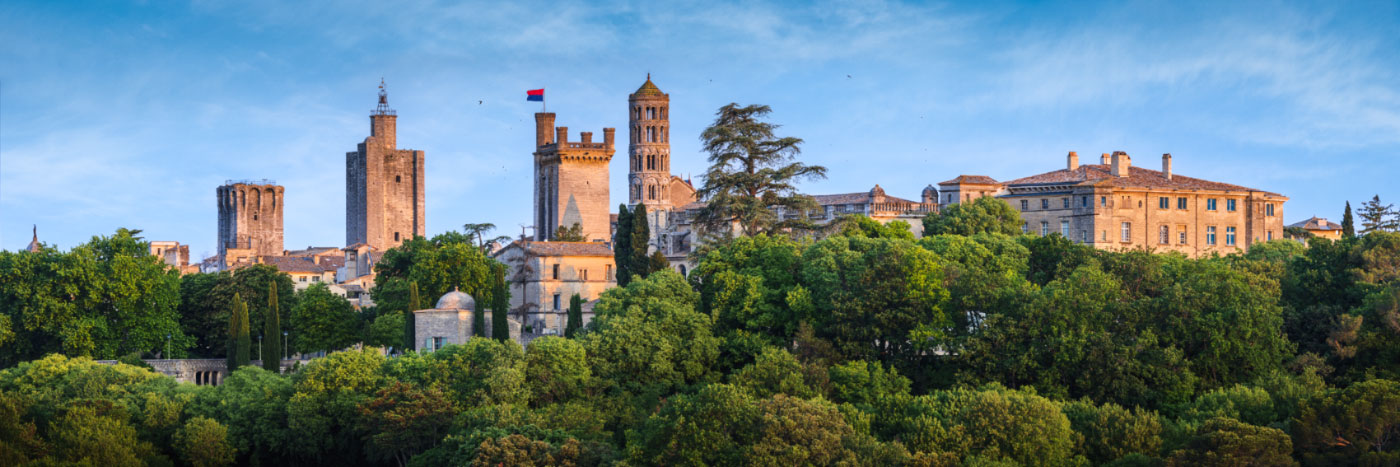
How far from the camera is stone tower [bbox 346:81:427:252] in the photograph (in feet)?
374

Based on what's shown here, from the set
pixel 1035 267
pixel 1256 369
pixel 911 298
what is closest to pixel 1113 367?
pixel 1256 369

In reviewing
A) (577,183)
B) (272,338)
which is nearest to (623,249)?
(272,338)

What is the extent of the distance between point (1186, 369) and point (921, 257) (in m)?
8.44

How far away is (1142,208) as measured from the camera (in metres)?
65.8

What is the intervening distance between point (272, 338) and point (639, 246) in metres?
15.4

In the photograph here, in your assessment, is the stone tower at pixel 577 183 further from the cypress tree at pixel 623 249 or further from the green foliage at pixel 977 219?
the green foliage at pixel 977 219

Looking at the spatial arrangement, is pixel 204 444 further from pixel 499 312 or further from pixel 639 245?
pixel 639 245

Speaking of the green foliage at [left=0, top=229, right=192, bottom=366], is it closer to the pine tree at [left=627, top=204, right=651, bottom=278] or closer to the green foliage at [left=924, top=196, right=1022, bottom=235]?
the pine tree at [left=627, top=204, right=651, bottom=278]

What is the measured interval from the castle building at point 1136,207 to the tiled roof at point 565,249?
15620 millimetres

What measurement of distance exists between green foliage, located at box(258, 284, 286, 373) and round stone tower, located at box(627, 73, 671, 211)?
36716 millimetres

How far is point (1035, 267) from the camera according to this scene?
166 feet

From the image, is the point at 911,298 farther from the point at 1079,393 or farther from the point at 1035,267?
the point at 1035,267

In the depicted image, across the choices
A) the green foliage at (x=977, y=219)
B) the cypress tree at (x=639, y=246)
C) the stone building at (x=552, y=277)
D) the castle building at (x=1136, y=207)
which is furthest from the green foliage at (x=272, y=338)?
the castle building at (x=1136, y=207)

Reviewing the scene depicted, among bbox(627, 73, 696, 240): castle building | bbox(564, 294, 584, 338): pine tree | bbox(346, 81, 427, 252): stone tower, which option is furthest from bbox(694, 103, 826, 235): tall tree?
bbox(346, 81, 427, 252): stone tower
